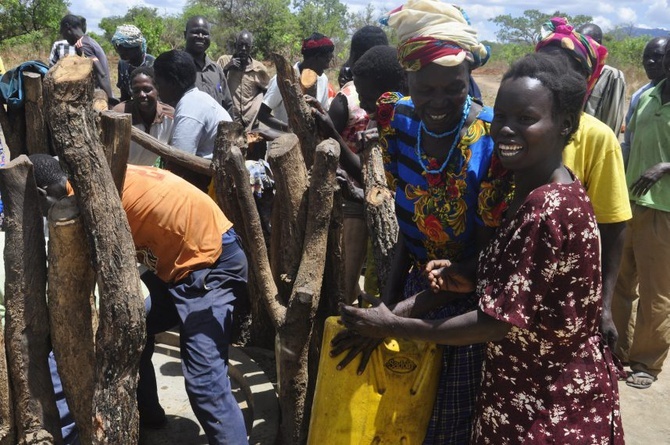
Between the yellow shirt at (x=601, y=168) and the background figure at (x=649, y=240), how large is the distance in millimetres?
1610

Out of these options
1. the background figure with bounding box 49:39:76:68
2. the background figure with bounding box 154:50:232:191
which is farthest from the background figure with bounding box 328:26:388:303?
the background figure with bounding box 49:39:76:68

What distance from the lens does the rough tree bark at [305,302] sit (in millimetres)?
3027

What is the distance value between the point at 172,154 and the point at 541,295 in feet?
9.11

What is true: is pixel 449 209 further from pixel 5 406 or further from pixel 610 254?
pixel 5 406

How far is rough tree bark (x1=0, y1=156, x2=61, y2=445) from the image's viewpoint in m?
2.56

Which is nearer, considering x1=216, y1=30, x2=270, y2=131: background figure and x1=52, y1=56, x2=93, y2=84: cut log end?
x1=52, y1=56, x2=93, y2=84: cut log end

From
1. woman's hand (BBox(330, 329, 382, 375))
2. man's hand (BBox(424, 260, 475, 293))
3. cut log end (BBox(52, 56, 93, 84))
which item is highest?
cut log end (BBox(52, 56, 93, 84))

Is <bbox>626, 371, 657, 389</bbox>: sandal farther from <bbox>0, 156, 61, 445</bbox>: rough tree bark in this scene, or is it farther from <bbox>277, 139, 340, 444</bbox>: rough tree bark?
<bbox>0, 156, 61, 445</bbox>: rough tree bark

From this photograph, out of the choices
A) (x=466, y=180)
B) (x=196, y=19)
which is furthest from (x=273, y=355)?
(x=196, y=19)

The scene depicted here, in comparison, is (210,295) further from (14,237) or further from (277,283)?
(14,237)

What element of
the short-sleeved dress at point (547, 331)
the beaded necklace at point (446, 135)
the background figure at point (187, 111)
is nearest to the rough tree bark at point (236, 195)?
the background figure at point (187, 111)

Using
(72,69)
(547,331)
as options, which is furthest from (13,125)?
(547,331)

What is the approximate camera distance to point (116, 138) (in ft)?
8.31

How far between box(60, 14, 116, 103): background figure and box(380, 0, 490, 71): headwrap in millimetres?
4206
